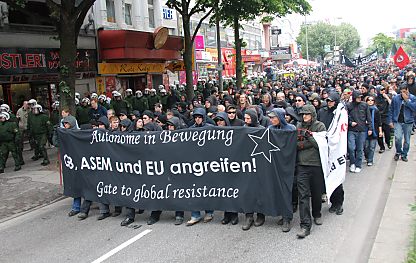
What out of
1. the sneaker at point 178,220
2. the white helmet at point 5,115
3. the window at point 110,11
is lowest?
the sneaker at point 178,220

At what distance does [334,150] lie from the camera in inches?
269

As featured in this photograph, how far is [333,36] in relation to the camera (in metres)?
90.4

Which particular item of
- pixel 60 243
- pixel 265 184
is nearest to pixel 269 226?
pixel 265 184

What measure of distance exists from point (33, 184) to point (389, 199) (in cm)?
780

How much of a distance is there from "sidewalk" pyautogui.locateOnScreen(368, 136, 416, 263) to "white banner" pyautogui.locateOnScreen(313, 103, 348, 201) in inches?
33.5

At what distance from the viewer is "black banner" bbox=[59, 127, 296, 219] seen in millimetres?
6512

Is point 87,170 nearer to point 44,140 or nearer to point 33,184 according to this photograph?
point 33,184

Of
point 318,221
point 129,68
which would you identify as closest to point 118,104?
point 129,68

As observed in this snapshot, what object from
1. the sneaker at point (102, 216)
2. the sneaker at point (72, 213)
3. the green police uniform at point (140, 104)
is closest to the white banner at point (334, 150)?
the sneaker at point (102, 216)

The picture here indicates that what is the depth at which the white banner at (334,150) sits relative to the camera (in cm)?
633

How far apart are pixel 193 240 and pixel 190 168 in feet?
3.83

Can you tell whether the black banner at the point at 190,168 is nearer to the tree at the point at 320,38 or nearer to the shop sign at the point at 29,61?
the shop sign at the point at 29,61

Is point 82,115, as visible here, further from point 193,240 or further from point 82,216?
point 193,240

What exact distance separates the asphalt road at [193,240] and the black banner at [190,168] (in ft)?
1.31
